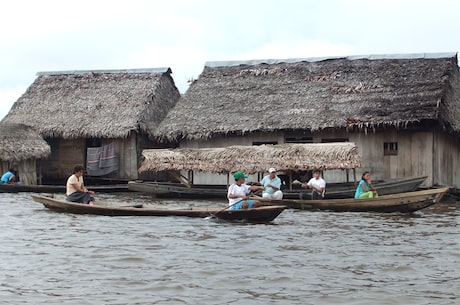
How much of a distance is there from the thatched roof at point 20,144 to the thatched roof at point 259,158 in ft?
17.0

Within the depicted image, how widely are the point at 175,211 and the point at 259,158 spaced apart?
706 cm

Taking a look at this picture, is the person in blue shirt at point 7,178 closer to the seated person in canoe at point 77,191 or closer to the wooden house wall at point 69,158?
the wooden house wall at point 69,158

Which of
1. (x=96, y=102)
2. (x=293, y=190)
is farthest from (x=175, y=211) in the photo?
(x=96, y=102)

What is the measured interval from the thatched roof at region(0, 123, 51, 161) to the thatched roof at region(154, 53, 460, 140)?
4228mm

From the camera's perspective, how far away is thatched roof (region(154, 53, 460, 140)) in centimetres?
2283

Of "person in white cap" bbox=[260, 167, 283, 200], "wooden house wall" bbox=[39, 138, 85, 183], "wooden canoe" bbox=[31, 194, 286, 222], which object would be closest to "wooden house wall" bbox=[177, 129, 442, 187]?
"person in white cap" bbox=[260, 167, 283, 200]

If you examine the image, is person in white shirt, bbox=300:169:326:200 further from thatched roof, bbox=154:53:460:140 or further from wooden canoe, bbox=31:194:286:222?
thatched roof, bbox=154:53:460:140

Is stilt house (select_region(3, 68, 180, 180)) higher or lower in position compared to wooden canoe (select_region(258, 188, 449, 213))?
higher

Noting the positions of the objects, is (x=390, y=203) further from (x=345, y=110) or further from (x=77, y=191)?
(x=345, y=110)

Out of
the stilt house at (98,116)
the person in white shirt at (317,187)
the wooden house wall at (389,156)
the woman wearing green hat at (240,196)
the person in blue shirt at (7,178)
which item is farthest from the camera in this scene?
the stilt house at (98,116)

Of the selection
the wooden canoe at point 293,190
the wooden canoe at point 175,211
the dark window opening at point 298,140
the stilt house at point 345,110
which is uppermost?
the stilt house at point 345,110

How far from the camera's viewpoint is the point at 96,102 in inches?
1111

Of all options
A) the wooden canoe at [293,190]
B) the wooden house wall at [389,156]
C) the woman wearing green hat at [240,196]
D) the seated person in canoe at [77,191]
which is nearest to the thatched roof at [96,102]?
the wooden canoe at [293,190]

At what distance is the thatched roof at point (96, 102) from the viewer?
88.2 ft
